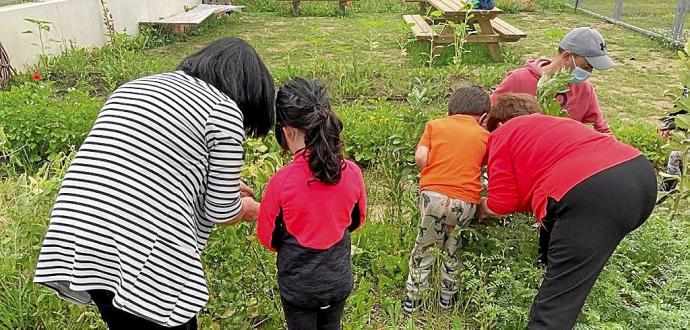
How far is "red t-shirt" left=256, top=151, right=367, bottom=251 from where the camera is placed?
6.35ft

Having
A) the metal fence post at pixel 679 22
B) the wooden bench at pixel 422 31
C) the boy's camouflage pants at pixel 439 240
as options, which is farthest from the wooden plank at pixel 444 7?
the boy's camouflage pants at pixel 439 240

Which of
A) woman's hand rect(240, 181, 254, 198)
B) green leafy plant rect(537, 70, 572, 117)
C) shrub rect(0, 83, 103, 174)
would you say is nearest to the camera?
woman's hand rect(240, 181, 254, 198)

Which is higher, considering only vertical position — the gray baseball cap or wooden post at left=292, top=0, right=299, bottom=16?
the gray baseball cap

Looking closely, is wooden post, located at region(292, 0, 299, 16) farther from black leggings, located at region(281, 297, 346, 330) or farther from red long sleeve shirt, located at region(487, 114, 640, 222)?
black leggings, located at region(281, 297, 346, 330)

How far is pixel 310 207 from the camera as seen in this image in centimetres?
195

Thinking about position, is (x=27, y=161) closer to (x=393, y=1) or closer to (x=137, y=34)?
(x=137, y=34)

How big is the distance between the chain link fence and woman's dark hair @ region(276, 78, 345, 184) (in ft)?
29.1

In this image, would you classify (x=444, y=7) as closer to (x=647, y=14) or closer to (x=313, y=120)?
(x=313, y=120)

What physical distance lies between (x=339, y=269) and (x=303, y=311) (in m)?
0.21

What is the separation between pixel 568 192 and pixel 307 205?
97 cm

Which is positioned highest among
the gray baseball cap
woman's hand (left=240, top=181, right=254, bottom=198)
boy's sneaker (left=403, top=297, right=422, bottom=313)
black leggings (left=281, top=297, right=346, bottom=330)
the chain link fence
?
the gray baseball cap

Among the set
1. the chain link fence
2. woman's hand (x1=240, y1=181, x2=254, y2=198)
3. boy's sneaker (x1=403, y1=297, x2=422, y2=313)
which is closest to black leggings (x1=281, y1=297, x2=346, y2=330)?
woman's hand (x1=240, y1=181, x2=254, y2=198)

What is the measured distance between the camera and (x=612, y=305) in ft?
8.16

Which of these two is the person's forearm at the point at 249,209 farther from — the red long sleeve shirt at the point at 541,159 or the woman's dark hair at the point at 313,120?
the red long sleeve shirt at the point at 541,159
